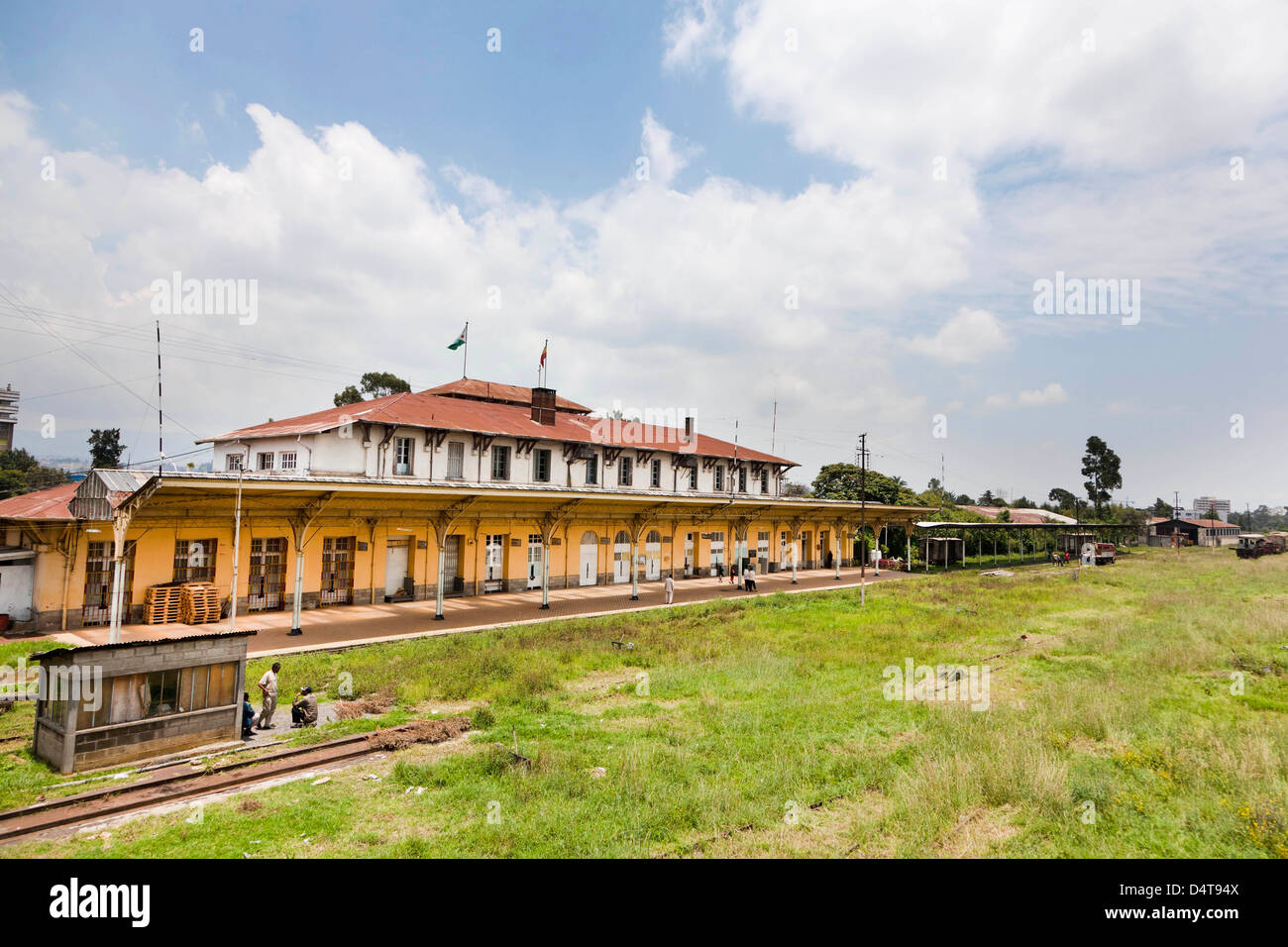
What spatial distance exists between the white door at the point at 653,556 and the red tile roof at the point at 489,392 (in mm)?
10514

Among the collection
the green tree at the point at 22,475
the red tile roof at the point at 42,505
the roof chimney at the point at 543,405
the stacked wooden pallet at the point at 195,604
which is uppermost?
the roof chimney at the point at 543,405

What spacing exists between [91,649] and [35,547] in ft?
41.2

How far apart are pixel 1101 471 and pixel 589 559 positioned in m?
81.4

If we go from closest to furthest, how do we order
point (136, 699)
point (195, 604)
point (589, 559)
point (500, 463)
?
point (136, 699) < point (195, 604) < point (500, 463) < point (589, 559)

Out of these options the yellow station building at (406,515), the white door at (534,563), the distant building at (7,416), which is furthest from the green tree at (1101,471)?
the distant building at (7,416)

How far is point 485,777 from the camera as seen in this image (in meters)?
9.75

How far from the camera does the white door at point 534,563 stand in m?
31.7

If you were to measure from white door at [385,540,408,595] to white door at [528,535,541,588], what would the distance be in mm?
6094

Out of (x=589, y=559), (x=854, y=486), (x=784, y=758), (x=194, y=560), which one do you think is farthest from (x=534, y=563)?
(x=854, y=486)

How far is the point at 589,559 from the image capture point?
3409 centimetres

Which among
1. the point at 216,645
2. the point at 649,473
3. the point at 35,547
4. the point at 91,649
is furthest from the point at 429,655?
the point at 649,473

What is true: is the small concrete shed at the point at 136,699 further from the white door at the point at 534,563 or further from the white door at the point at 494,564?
the white door at the point at 534,563

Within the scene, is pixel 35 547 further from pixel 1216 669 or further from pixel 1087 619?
pixel 1087 619

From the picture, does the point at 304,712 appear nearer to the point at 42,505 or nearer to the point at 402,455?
the point at 42,505
